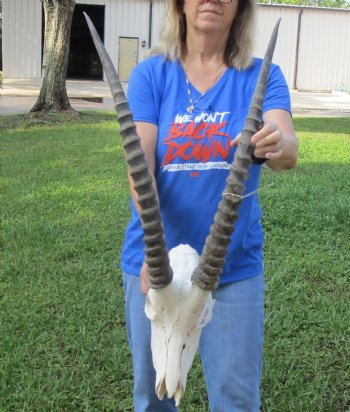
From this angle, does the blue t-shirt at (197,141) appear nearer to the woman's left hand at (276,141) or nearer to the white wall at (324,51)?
the woman's left hand at (276,141)

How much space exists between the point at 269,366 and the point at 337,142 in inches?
356

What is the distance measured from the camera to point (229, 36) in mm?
2205

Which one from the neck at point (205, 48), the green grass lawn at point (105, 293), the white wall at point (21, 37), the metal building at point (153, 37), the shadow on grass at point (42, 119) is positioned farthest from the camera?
the metal building at point (153, 37)

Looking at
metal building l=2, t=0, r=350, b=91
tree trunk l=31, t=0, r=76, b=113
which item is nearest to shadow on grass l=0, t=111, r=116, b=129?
tree trunk l=31, t=0, r=76, b=113

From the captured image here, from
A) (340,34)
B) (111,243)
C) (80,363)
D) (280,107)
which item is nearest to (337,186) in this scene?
(111,243)

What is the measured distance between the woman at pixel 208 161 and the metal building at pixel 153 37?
28.6 meters

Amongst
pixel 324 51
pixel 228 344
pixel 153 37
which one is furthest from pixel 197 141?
pixel 324 51

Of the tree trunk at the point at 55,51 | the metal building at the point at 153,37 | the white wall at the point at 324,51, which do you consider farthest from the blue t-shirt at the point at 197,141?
the white wall at the point at 324,51

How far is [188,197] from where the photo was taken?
205 centimetres

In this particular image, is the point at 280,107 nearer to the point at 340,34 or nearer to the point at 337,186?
the point at 337,186

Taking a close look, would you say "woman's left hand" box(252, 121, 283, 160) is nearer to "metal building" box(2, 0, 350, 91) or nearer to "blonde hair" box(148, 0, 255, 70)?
"blonde hair" box(148, 0, 255, 70)

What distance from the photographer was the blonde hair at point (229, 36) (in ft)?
6.98

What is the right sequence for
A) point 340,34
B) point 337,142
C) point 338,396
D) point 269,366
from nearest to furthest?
point 338,396 < point 269,366 < point 337,142 < point 340,34

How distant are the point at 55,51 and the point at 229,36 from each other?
1244cm
